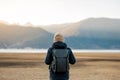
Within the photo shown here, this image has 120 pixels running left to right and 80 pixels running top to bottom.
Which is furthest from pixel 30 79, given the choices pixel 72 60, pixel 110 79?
pixel 72 60

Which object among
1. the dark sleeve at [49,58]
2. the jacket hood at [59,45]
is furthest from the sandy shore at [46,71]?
the jacket hood at [59,45]

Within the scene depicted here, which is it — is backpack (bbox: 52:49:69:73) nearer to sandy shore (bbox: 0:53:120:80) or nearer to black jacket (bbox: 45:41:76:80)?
black jacket (bbox: 45:41:76:80)

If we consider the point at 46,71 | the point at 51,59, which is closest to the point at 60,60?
the point at 51,59

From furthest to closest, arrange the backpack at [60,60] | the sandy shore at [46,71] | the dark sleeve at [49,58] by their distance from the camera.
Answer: the sandy shore at [46,71]
the dark sleeve at [49,58]
the backpack at [60,60]

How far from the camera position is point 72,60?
9352mm

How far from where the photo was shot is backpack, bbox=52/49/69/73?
358 inches

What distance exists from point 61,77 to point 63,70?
7.4 inches

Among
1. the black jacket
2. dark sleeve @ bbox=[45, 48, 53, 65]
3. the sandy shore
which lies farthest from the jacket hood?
the sandy shore

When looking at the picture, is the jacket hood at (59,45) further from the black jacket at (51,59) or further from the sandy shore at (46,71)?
the sandy shore at (46,71)

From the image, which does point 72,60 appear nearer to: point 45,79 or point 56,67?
point 56,67

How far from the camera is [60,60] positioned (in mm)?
9156

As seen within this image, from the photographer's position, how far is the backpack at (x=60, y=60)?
9.09 meters

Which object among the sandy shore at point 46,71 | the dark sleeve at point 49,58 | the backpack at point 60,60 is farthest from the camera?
the sandy shore at point 46,71

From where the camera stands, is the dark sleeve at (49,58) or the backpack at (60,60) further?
the dark sleeve at (49,58)
